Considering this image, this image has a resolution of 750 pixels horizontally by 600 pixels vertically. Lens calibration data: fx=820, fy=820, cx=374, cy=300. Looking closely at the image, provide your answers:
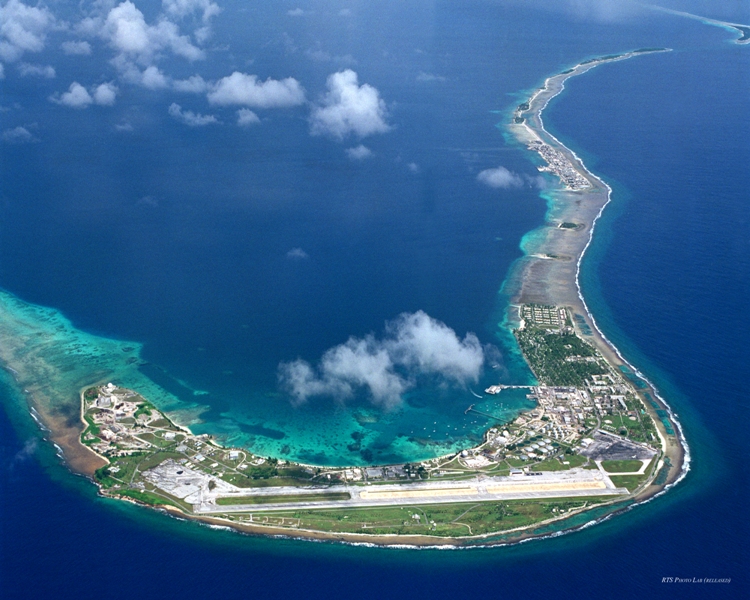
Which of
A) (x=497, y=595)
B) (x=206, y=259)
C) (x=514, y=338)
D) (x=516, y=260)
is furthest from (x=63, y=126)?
(x=497, y=595)

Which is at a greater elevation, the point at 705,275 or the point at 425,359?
the point at 705,275

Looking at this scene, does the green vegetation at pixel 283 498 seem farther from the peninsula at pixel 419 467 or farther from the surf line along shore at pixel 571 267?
the surf line along shore at pixel 571 267

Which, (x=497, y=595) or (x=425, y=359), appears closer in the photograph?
(x=497, y=595)

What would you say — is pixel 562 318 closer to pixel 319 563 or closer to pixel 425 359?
pixel 425 359

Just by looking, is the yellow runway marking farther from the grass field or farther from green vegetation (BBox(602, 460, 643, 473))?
green vegetation (BBox(602, 460, 643, 473))

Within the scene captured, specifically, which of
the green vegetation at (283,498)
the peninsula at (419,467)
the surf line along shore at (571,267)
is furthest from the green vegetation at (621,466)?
the green vegetation at (283,498)

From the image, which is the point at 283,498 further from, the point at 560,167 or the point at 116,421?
the point at 560,167
